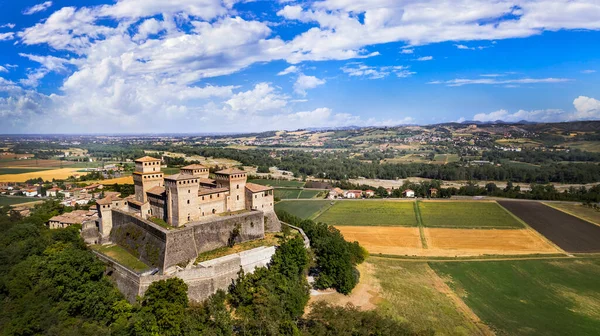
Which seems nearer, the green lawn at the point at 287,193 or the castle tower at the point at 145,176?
the castle tower at the point at 145,176

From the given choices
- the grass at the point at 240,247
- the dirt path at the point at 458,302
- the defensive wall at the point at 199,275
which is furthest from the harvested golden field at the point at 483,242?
the defensive wall at the point at 199,275

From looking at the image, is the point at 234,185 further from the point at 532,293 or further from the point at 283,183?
the point at 283,183

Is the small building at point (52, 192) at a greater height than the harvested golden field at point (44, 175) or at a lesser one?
lesser

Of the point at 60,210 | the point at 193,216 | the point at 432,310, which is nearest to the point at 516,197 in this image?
the point at 432,310

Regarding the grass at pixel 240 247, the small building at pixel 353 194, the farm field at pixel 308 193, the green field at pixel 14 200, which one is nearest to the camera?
the grass at pixel 240 247

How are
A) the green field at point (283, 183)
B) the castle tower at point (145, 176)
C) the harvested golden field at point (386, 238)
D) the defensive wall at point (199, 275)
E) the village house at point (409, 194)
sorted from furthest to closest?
the green field at point (283, 183)
the village house at point (409, 194)
the harvested golden field at point (386, 238)
the castle tower at point (145, 176)
the defensive wall at point (199, 275)

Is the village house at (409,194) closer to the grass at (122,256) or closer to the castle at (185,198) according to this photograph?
the castle at (185,198)

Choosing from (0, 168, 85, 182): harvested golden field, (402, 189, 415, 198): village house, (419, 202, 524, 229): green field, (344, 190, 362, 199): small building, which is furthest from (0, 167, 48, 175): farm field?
(402, 189, 415, 198): village house

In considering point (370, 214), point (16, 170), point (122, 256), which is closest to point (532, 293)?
point (370, 214)
